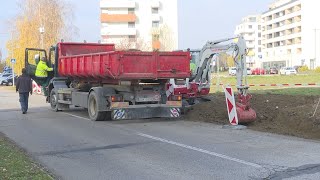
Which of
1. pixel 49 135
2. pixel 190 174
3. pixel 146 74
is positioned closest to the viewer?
pixel 190 174

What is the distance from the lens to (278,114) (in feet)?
45.4

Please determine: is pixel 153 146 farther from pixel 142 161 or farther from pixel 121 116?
pixel 121 116

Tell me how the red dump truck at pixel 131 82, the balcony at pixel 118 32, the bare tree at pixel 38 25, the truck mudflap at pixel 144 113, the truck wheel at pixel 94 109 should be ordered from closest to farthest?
the red dump truck at pixel 131 82 < the truck mudflap at pixel 144 113 < the truck wheel at pixel 94 109 < the bare tree at pixel 38 25 < the balcony at pixel 118 32

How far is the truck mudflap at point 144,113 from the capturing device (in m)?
14.2

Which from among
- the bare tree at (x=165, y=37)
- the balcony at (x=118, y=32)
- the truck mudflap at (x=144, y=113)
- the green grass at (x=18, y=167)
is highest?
the balcony at (x=118, y=32)

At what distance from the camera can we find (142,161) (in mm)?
8414

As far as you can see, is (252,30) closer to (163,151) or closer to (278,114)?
(278,114)

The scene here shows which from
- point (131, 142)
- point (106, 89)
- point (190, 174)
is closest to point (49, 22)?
point (106, 89)

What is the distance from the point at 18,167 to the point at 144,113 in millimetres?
7192

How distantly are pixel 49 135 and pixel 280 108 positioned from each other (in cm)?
755

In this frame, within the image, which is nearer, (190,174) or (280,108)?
(190,174)

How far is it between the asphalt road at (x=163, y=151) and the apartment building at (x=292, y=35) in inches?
4161

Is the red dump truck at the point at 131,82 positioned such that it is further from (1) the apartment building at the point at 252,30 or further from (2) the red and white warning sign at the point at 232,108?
(1) the apartment building at the point at 252,30

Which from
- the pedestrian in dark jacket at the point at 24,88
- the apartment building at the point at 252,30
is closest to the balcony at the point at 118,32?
the pedestrian in dark jacket at the point at 24,88
